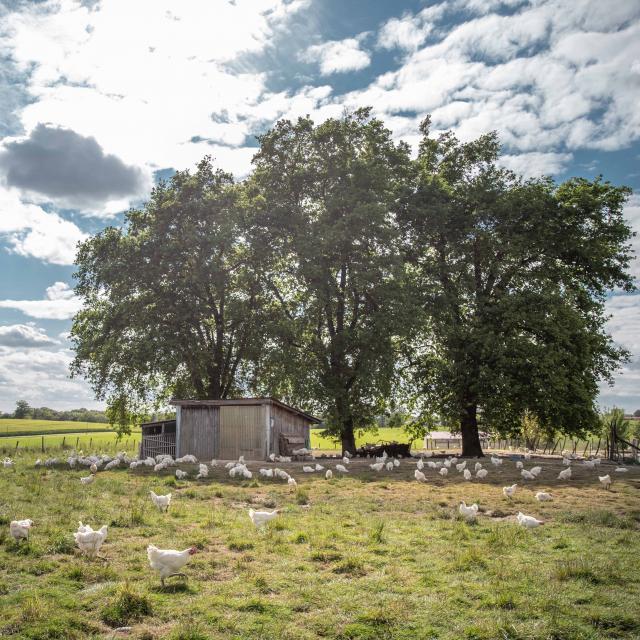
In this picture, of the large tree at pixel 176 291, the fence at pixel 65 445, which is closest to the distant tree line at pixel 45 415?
the fence at pixel 65 445

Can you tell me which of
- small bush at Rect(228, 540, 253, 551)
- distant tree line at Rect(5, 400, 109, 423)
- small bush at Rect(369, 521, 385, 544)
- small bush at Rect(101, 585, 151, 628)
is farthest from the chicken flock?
distant tree line at Rect(5, 400, 109, 423)

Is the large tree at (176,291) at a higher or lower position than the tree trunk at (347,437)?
higher

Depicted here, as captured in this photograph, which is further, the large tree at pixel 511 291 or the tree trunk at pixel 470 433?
the tree trunk at pixel 470 433

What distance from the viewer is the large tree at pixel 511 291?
1277 inches

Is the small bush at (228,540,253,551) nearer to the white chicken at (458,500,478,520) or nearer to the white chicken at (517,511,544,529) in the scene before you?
the white chicken at (458,500,478,520)

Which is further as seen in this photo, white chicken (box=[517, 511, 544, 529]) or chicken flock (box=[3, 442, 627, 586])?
white chicken (box=[517, 511, 544, 529])

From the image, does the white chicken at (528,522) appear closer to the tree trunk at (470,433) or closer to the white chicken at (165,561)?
the white chicken at (165,561)

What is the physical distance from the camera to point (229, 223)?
3644 cm

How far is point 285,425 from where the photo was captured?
34719 mm

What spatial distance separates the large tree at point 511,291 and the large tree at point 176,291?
39.5ft

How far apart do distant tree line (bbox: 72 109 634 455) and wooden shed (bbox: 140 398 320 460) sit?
435 cm

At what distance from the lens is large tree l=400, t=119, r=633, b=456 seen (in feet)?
106

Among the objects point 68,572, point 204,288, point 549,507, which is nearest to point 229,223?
point 204,288

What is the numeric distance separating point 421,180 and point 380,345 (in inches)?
486
